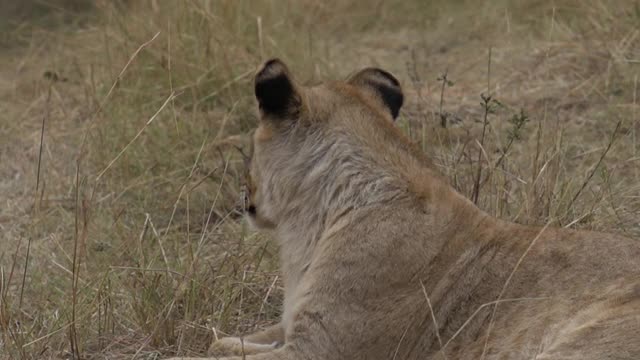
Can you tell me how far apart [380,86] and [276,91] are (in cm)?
49

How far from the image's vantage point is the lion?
3838 mm

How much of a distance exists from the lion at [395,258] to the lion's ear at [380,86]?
11 cm

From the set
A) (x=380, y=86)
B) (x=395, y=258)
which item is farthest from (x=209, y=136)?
(x=395, y=258)

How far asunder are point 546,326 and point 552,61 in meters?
4.38

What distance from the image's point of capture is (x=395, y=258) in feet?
13.1

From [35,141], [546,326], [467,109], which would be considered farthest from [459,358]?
[35,141]

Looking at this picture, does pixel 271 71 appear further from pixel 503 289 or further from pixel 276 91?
pixel 503 289

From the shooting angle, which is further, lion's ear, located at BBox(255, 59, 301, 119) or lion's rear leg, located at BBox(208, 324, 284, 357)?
lion's rear leg, located at BBox(208, 324, 284, 357)

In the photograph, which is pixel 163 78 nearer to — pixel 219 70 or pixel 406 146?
pixel 219 70

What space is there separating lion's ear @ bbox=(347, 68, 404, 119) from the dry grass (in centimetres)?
76

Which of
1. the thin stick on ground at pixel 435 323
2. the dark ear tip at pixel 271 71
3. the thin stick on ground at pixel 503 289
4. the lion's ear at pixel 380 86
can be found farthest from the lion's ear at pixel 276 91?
the thin stick on ground at pixel 503 289

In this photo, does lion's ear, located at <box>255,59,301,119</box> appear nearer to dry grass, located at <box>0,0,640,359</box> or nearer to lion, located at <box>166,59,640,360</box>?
lion, located at <box>166,59,640,360</box>

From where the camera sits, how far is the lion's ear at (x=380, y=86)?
4.46m

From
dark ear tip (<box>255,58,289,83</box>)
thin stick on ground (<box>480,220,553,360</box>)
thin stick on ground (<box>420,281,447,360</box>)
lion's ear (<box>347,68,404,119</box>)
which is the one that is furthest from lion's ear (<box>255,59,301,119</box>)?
thin stick on ground (<box>480,220,553,360</box>)
